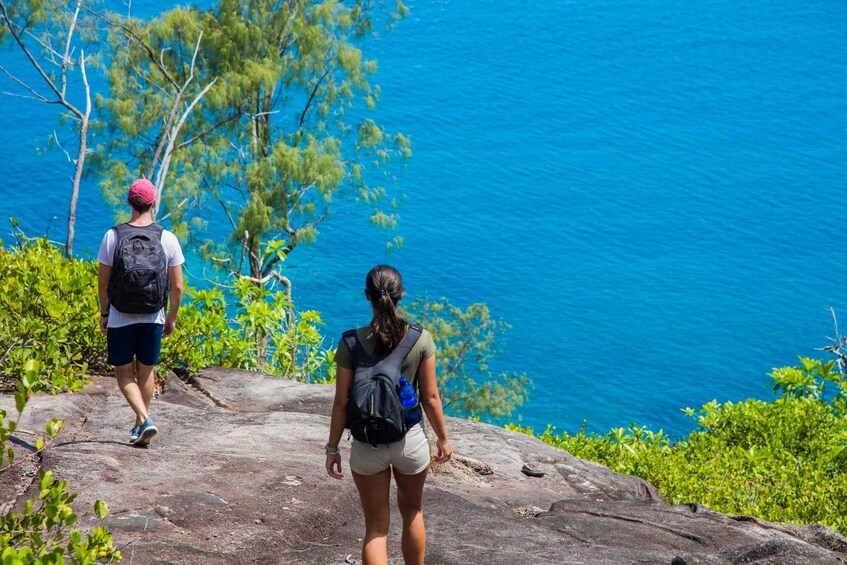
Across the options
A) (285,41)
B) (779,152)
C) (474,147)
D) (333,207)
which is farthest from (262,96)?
(779,152)

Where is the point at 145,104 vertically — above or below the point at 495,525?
above

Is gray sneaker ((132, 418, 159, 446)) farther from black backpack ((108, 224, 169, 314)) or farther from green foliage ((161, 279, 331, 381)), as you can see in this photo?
green foliage ((161, 279, 331, 381))

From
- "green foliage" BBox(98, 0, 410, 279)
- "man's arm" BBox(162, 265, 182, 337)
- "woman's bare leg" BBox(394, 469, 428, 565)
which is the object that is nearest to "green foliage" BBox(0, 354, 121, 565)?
"woman's bare leg" BBox(394, 469, 428, 565)

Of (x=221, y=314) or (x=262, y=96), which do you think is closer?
(x=221, y=314)

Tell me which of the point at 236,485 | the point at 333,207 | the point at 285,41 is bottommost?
the point at 236,485

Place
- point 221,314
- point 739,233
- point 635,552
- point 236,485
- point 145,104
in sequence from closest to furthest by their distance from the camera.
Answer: point 635,552 < point 236,485 < point 221,314 < point 145,104 < point 739,233

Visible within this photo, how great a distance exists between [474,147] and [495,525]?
129 ft

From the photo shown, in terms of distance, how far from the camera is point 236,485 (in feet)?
21.0

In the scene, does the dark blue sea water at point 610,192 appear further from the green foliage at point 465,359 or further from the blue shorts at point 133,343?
the blue shorts at point 133,343

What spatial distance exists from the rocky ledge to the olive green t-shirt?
123cm

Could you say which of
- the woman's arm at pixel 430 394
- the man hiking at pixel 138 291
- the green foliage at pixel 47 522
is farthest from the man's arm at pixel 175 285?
the green foliage at pixel 47 522

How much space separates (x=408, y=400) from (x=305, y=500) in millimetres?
1874

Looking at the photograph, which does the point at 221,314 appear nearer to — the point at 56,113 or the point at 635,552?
the point at 635,552

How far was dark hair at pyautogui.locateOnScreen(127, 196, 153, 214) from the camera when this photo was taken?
21.0 feet
